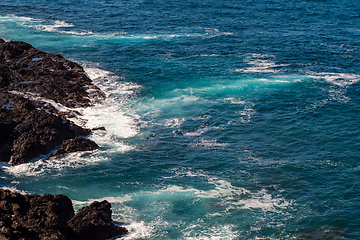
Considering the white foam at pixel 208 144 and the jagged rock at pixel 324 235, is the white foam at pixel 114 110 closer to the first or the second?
the white foam at pixel 208 144

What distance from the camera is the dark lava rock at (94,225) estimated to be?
26.4 meters

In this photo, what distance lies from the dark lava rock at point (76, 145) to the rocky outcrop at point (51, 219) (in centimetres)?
1174

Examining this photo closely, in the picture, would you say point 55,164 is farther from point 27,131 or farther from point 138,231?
point 138,231

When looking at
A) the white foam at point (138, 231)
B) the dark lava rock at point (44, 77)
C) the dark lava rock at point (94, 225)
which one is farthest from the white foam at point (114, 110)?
the dark lava rock at point (94, 225)

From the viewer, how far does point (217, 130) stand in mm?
45125

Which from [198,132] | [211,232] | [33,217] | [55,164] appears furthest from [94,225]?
[198,132]

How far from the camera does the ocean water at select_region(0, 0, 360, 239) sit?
31.0 meters

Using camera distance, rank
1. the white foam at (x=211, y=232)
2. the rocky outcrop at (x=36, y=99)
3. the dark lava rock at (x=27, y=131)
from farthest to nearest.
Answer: the rocky outcrop at (x=36, y=99)
the dark lava rock at (x=27, y=131)
the white foam at (x=211, y=232)

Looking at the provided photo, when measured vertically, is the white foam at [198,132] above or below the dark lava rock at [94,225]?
above

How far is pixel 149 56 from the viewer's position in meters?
72.4

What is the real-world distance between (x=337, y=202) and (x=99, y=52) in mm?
56326

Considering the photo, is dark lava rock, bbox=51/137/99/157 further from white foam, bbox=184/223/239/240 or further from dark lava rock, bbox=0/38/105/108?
white foam, bbox=184/223/239/240

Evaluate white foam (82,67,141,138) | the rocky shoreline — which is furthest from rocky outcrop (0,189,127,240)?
white foam (82,67,141,138)

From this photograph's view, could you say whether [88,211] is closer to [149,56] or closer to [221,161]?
[221,161]
